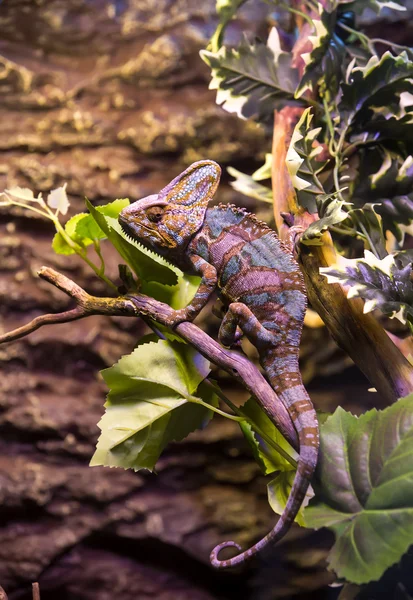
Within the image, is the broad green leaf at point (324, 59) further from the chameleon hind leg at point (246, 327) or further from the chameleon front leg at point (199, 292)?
the chameleon hind leg at point (246, 327)

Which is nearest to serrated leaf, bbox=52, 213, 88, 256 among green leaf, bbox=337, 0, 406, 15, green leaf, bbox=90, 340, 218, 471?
green leaf, bbox=90, 340, 218, 471

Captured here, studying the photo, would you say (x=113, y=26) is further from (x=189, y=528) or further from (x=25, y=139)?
(x=189, y=528)

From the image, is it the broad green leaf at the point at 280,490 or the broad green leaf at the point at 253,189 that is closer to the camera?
the broad green leaf at the point at 280,490

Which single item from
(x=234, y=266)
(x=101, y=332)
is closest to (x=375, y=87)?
(x=234, y=266)

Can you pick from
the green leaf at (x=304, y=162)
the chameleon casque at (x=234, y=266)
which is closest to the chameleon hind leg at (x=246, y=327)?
the chameleon casque at (x=234, y=266)

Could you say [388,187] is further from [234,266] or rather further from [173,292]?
[173,292]

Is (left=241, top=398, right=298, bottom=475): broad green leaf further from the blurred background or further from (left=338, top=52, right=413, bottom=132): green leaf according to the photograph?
(left=338, top=52, right=413, bottom=132): green leaf

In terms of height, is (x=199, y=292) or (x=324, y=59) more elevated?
(x=324, y=59)
